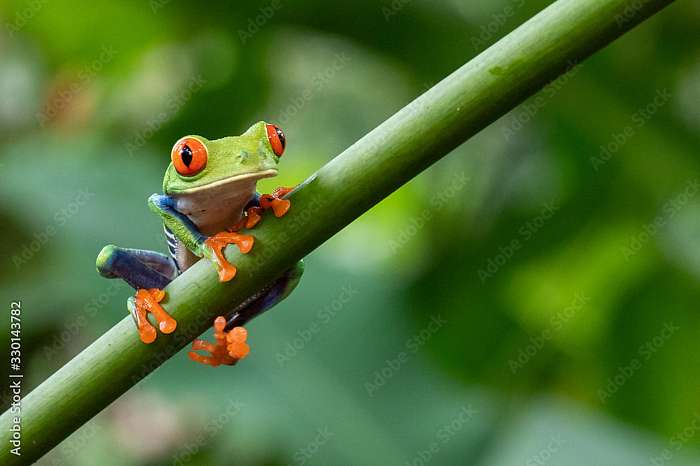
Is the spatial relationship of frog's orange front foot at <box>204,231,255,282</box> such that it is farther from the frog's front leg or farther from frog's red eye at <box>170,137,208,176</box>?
frog's red eye at <box>170,137,208,176</box>

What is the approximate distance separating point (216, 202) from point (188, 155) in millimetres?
227

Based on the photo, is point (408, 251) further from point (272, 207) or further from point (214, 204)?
point (272, 207)

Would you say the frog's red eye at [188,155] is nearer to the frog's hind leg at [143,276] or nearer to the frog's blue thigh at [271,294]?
the frog's hind leg at [143,276]

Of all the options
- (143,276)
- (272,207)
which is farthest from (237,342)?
(272,207)

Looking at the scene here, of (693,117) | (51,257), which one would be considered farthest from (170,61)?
(693,117)

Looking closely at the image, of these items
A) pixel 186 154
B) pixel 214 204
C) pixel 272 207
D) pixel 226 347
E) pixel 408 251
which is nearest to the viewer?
pixel 272 207

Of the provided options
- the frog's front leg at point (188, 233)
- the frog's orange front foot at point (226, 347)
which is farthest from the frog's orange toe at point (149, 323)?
the frog's orange front foot at point (226, 347)

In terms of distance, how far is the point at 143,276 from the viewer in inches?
75.9

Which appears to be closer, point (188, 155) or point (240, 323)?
point (188, 155)

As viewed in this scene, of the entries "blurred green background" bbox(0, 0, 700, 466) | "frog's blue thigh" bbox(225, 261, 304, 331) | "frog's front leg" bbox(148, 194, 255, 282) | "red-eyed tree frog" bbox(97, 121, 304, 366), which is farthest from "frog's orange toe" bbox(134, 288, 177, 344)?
"blurred green background" bbox(0, 0, 700, 466)

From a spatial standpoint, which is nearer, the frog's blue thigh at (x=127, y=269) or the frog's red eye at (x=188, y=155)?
the frog's red eye at (x=188, y=155)

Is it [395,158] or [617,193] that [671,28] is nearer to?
[617,193]

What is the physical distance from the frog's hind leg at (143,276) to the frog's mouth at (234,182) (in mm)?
199

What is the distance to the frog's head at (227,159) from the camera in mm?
Result: 1787
